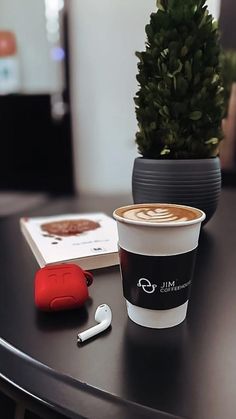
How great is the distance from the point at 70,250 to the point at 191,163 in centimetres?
25

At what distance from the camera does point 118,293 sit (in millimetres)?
458

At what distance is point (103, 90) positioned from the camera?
→ 1936 mm

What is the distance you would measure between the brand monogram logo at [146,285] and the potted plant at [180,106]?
0.29 meters

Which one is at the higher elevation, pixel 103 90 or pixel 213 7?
pixel 213 7

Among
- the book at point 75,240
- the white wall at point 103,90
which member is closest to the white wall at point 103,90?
the white wall at point 103,90

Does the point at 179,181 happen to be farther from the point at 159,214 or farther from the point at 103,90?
the point at 103,90

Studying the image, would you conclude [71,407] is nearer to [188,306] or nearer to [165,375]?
[165,375]

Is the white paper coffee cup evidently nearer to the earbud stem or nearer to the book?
the earbud stem

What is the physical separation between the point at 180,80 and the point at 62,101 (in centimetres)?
154

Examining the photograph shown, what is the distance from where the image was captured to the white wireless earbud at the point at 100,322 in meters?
0.35

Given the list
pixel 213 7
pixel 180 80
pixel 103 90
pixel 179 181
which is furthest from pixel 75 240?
pixel 103 90

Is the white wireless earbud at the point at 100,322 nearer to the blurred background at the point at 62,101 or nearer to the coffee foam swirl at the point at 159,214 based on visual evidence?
the coffee foam swirl at the point at 159,214

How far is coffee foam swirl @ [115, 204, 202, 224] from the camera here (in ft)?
1.21

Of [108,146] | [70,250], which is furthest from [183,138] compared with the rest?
[108,146]
